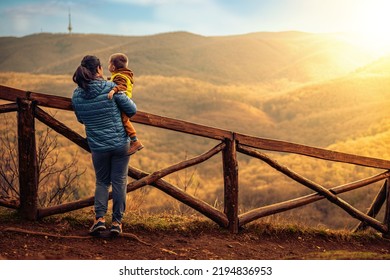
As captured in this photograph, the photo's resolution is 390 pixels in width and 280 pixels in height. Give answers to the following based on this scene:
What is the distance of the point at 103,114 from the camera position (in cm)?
457

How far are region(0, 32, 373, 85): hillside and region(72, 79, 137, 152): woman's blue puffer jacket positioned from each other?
65680 mm

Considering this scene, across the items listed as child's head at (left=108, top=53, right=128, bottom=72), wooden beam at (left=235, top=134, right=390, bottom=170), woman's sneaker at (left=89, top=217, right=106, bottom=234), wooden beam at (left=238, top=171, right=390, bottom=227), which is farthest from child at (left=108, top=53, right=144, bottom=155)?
wooden beam at (left=238, top=171, right=390, bottom=227)

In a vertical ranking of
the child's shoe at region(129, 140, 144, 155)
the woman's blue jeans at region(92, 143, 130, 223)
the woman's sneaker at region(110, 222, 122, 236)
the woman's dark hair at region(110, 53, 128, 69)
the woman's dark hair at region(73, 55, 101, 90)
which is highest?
the woman's dark hair at region(110, 53, 128, 69)

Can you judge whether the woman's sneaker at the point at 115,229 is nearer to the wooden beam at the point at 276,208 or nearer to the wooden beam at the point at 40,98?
the wooden beam at the point at 40,98

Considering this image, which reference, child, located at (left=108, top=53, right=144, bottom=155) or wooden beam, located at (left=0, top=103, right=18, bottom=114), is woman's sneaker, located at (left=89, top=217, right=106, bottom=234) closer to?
child, located at (left=108, top=53, right=144, bottom=155)

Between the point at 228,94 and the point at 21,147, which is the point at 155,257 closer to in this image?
the point at 21,147

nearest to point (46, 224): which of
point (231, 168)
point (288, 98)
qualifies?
point (231, 168)

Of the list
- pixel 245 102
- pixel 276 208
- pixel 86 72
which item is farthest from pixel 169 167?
pixel 245 102

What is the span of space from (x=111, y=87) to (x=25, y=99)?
1.12 m

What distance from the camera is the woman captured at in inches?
178

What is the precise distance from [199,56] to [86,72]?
89.1 metres

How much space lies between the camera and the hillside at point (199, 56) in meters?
79.1

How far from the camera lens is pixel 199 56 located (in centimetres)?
9206

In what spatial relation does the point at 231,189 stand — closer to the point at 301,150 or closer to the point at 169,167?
the point at 169,167
